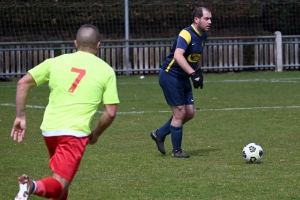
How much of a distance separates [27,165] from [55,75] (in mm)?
3526

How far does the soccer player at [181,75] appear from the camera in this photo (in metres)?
9.46

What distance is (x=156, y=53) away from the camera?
933 inches

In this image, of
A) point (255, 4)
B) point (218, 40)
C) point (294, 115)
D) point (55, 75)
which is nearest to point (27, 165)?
point (55, 75)

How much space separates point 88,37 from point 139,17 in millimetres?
19652

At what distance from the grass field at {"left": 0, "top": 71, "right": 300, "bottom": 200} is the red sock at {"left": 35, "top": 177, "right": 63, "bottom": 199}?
5.46 ft

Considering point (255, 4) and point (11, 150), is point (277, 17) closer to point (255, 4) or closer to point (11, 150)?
point (255, 4)

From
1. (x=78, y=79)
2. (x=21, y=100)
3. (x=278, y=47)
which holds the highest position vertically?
(x=78, y=79)

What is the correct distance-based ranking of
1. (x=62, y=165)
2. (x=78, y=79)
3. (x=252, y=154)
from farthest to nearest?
(x=252, y=154), (x=78, y=79), (x=62, y=165)

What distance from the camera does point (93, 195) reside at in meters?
7.14

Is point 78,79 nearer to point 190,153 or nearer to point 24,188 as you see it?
point 24,188

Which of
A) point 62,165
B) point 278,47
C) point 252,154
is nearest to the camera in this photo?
point 62,165

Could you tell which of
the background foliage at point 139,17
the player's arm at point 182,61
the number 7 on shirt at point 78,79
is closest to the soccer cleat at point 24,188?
the number 7 on shirt at point 78,79

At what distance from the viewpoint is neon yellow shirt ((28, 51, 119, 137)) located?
5.59 meters

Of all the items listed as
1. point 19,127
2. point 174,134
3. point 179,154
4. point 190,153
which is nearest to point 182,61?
point 174,134
